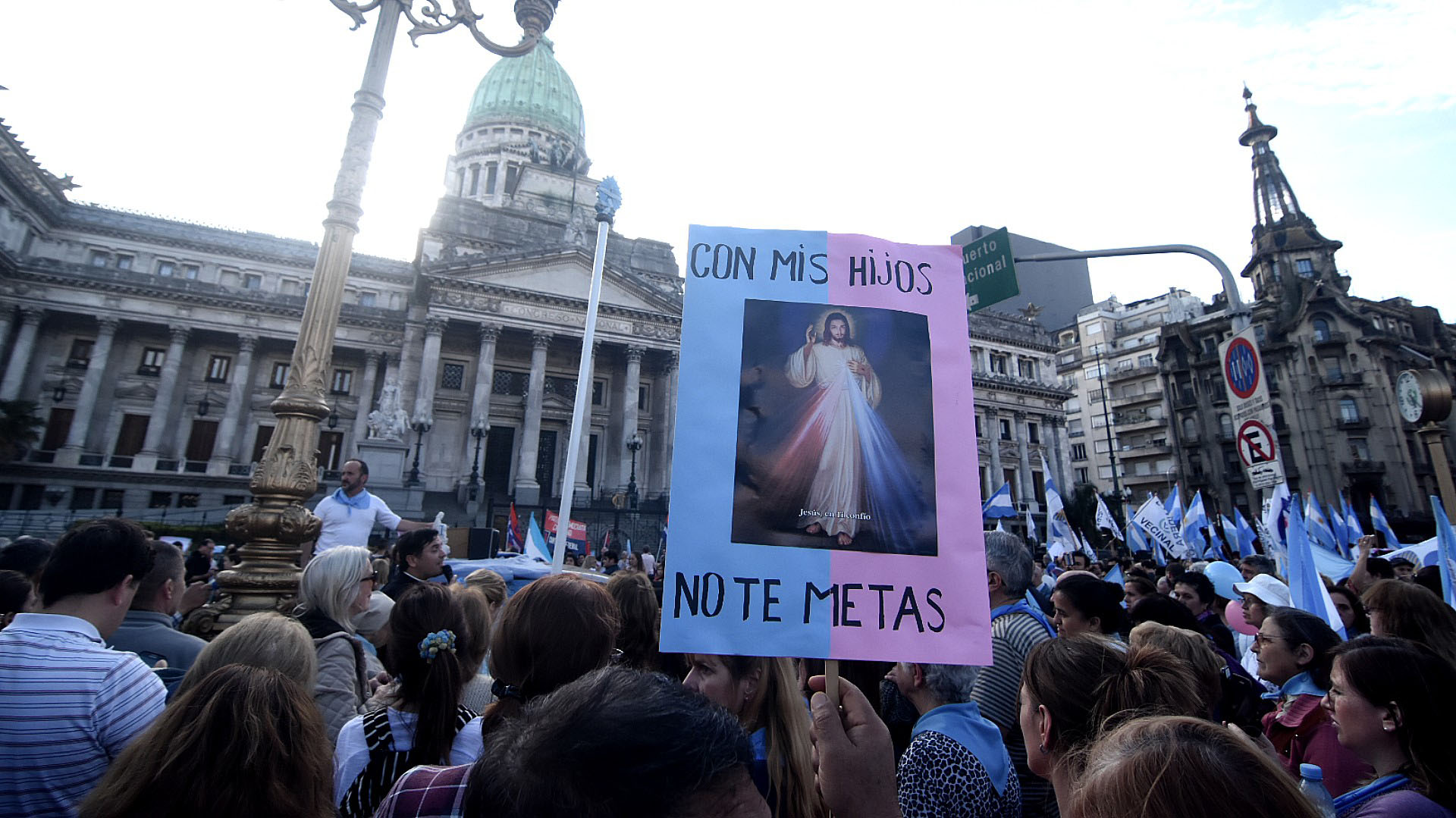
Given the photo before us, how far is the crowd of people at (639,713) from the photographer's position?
46.6 inches

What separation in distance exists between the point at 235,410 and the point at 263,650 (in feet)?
132

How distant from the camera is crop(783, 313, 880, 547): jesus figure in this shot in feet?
7.08

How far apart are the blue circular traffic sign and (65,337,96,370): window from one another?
45.9 meters

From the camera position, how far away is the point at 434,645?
252 cm

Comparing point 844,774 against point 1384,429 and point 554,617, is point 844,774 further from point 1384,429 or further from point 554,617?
point 1384,429

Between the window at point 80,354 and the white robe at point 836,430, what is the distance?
45.3 m

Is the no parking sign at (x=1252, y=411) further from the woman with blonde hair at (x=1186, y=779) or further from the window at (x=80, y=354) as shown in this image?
the window at (x=80, y=354)

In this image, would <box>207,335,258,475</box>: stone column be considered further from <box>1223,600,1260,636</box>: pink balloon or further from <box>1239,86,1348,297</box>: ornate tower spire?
<box>1239,86,1348,297</box>: ornate tower spire

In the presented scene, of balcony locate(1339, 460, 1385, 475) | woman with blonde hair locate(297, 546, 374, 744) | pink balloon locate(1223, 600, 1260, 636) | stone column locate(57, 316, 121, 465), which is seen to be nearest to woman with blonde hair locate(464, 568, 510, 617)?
woman with blonde hair locate(297, 546, 374, 744)

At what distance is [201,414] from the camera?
35.5 meters

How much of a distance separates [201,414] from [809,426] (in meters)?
43.2

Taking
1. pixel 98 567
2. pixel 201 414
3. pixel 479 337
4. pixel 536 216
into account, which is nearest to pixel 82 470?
pixel 201 414

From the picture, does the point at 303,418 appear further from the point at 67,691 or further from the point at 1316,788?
the point at 1316,788

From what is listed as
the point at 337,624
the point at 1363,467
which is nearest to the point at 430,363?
the point at 337,624
